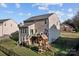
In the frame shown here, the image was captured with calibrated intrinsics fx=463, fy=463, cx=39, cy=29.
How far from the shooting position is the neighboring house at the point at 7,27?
4.76 m

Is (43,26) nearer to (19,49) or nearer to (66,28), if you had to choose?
(66,28)

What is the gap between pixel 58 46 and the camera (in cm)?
477

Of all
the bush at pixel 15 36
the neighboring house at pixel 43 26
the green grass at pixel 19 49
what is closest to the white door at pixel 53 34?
the neighboring house at pixel 43 26

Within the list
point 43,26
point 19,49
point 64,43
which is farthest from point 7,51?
point 64,43

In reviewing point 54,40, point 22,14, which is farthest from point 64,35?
point 22,14

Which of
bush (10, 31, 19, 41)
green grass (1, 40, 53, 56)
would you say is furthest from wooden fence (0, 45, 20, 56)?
bush (10, 31, 19, 41)

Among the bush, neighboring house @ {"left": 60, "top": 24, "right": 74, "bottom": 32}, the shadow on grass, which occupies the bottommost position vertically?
the shadow on grass

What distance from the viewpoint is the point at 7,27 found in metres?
4.79

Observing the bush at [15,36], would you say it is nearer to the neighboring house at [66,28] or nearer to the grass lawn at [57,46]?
the grass lawn at [57,46]

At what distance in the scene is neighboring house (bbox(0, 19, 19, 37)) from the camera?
4.76 m

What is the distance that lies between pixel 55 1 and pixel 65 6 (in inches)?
4.5

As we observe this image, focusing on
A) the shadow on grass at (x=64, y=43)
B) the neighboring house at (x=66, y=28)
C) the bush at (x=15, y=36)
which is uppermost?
the neighboring house at (x=66, y=28)

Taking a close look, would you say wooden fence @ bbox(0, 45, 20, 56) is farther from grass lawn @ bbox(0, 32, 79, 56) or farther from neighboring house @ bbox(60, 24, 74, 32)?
neighboring house @ bbox(60, 24, 74, 32)

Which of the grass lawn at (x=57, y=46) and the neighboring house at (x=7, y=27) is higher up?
the neighboring house at (x=7, y=27)
